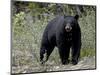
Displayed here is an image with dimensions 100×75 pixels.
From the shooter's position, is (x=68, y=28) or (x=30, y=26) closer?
(x=30, y=26)

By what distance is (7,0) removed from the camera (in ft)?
7.94

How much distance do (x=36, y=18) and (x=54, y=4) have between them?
301mm

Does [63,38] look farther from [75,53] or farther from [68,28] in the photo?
[75,53]

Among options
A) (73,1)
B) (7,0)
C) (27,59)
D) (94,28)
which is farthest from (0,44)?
(94,28)

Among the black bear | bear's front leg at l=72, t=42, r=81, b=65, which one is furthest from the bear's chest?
bear's front leg at l=72, t=42, r=81, b=65

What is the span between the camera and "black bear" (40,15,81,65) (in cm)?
258

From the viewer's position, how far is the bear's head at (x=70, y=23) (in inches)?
104

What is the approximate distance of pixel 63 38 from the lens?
103 inches

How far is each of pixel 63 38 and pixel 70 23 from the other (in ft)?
0.71

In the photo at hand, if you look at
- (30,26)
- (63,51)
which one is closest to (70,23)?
(63,51)

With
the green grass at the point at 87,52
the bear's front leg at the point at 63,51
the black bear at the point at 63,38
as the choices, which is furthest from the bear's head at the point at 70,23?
the green grass at the point at 87,52

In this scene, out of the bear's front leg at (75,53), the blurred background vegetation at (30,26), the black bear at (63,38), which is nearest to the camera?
the blurred background vegetation at (30,26)

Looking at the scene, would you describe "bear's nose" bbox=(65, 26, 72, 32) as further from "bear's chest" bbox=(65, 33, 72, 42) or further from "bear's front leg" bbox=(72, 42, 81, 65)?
"bear's front leg" bbox=(72, 42, 81, 65)

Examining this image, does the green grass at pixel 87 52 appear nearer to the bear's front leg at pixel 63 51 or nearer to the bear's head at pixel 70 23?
the bear's front leg at pixel 63 51
